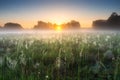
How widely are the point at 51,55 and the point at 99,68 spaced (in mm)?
2328

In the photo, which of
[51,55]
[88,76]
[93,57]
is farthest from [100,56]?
[88,76]

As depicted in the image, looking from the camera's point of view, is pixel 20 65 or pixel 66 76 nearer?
pixel 66 76

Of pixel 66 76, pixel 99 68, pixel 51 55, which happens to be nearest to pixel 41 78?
pixel 66 76

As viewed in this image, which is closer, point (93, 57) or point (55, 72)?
point (55, 72)

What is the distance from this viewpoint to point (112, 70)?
729 centimetres

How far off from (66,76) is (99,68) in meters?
0.90

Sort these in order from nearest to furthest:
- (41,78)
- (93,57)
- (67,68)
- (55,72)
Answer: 1. (41,78)
2. (55,72)
3. (67,68)
4. (93,57)

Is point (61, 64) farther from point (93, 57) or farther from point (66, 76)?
point (93, 57)

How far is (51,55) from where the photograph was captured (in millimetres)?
9195

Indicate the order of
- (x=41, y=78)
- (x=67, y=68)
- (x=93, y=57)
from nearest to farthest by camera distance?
(x=41, y=78)
(x=67, y=68)
(x=93, y=57)

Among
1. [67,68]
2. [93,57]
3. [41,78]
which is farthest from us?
[93,57]

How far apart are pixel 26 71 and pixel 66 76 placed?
101 cm

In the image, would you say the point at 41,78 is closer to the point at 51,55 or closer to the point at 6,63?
the point at 6,63

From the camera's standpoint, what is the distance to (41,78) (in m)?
6.39
